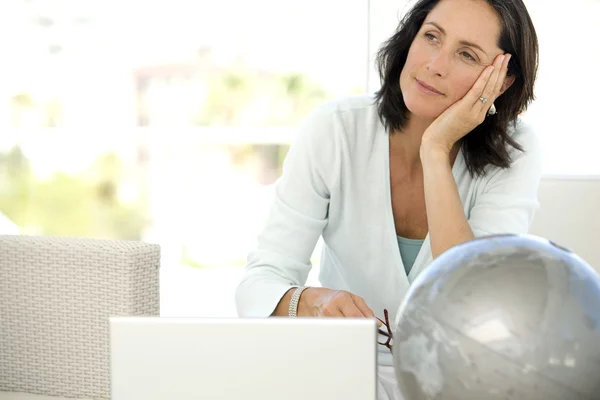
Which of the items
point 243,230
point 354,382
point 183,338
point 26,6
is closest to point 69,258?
point 183,338

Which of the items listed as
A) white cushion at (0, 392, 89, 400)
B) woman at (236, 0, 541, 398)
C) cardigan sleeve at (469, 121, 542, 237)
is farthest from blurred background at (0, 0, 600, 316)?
white cushion at (0, 392, 89, 400)

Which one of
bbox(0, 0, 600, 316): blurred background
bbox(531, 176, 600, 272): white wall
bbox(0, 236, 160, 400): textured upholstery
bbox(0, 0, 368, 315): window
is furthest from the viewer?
bbox(0, 0, 368, 315): window

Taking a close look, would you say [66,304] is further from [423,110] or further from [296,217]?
[423,110]

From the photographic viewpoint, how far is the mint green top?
184cm

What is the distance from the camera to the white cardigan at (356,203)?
1740mm

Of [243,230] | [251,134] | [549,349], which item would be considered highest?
[549,349]

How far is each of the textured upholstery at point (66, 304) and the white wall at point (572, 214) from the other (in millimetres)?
1307

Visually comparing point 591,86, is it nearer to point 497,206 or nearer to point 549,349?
point 497,206

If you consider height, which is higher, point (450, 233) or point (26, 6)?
point (26, 6)

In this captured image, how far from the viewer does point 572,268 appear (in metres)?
0.72

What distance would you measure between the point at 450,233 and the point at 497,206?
18cm

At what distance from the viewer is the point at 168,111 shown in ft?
22.0

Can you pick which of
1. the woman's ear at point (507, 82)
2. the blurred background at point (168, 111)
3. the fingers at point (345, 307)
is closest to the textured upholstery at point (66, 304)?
the fingers at point (345, 307)

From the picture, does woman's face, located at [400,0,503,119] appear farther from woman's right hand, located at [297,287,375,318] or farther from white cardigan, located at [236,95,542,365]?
woman's right hand, located at [297,287,375,318]
